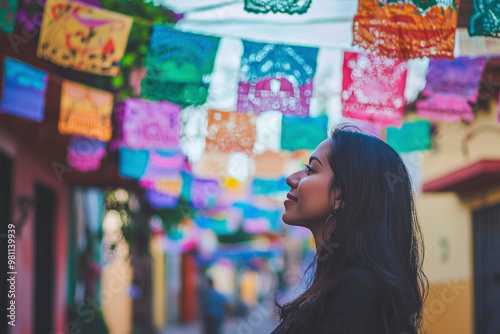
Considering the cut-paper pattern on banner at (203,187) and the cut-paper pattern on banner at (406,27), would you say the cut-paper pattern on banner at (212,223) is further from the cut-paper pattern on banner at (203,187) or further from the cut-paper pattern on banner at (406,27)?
the cut-paper pattern on banner at (406,27)

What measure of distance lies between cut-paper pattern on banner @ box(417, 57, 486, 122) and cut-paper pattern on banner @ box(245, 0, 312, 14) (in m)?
2.11

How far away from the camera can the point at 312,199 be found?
6.34ft

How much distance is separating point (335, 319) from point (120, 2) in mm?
5122

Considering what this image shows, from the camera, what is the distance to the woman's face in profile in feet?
6.33

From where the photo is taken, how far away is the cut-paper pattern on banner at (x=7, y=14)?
12.2 ft

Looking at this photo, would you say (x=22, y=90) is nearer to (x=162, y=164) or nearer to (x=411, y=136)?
(x=162, y=164)

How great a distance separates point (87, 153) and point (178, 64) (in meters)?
3.26

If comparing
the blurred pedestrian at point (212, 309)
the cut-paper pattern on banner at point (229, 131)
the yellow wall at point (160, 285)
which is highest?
the cut-paper pattern on banner at point (229, 131)

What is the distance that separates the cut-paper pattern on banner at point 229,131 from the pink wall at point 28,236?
2.09 m

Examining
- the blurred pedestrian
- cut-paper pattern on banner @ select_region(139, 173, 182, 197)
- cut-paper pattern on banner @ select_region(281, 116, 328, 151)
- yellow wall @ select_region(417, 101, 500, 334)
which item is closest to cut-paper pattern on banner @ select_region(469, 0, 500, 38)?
cut-paper pattern on banner @ select_region(281, 116, 328, 151)

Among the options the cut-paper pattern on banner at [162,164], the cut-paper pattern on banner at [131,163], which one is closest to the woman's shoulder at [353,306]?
the cut-paper pattern on banner at [131,163]

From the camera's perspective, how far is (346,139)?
6.61ft

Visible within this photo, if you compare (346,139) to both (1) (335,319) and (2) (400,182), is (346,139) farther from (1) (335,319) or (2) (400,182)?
(1) (335,319)

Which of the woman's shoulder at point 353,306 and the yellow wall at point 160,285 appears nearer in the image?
the woman's shoulder at point 353,306
